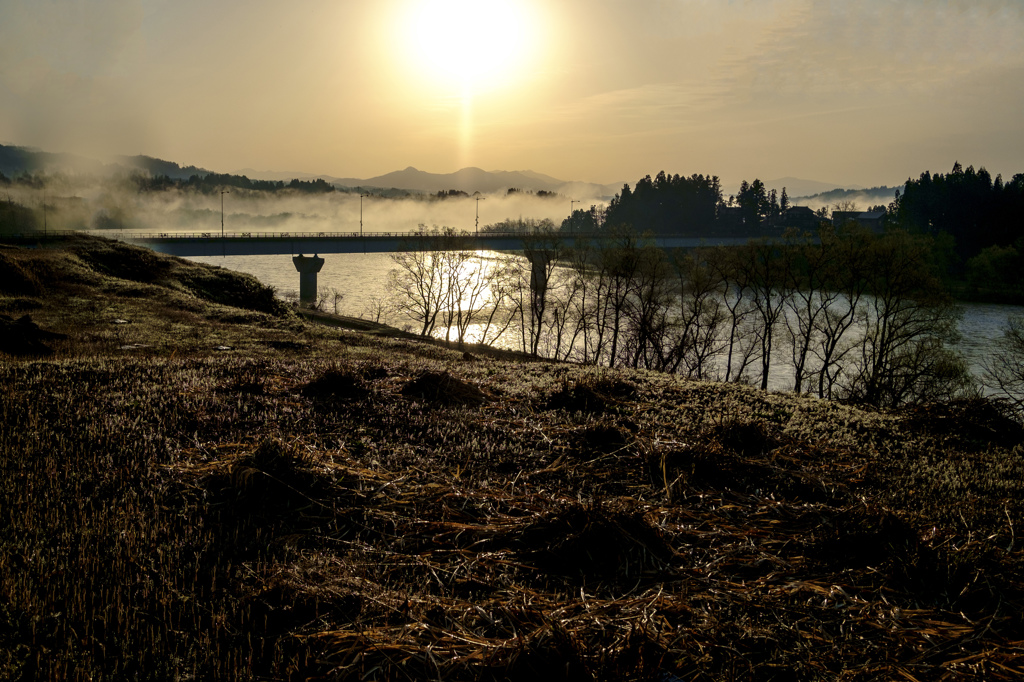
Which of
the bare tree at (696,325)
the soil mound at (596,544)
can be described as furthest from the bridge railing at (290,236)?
the soil mound at (596,544)

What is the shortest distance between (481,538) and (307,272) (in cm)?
9887

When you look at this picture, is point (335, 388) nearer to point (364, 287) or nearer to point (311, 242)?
point (311, 242)

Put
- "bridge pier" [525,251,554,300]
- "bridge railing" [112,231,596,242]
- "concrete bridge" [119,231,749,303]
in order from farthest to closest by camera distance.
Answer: "bridge railing" [112,231,596,242], "concrete bridge" [119,231,749,303], "bridge pier" [525,251,554,300]

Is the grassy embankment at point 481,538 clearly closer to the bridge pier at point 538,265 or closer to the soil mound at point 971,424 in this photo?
the soil mound at point 971,424

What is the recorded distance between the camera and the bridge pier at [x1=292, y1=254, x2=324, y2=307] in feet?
319

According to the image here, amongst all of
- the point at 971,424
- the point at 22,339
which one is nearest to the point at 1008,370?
the point at 971,424

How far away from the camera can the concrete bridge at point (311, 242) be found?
3469 inches

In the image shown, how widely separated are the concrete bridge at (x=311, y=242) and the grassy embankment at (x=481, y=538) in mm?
71706

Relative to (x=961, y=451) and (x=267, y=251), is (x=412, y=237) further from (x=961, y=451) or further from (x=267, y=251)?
(x=961, y=451)

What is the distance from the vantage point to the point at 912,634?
423 cm

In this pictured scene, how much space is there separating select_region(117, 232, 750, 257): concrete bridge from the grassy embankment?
71706 millimetres

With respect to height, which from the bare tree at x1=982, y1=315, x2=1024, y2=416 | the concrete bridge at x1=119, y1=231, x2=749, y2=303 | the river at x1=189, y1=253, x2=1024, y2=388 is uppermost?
the concrete bridge at x1=119, y1=231, x2=749, y2=303

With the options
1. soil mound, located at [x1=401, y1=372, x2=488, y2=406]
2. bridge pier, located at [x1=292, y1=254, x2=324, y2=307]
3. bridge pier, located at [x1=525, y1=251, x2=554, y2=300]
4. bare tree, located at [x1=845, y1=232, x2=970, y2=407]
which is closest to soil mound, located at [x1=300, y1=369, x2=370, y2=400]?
soil mound, located at [x1=401, y1=372, x2=488, y2=406]

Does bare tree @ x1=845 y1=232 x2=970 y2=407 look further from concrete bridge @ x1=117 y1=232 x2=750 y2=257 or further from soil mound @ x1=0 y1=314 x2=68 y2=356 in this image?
soil mound @ x1=0 y1=314 x2=68 y2=356
